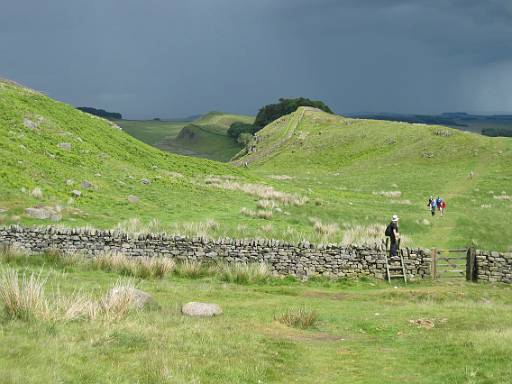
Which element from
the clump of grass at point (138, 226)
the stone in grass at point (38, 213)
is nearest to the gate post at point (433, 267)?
the clump of grass at point (138, 226)

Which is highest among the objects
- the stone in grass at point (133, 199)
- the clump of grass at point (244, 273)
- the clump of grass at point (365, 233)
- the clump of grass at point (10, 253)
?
the stone in grass at point (133, 199)

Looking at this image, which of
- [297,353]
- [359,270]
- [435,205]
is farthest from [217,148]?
[297,353]

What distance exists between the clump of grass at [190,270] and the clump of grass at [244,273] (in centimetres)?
71

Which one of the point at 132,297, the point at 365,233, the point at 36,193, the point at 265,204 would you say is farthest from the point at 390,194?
the point at 132,297

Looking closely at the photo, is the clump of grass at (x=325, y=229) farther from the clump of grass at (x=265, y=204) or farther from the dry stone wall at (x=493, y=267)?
the dry stone wall at (x=493, y=267)

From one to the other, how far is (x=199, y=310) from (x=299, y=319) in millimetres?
2883

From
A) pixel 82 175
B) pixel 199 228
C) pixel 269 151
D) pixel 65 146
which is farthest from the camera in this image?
pixel 269 151

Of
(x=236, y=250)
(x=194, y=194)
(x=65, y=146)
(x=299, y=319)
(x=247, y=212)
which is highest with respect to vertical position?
(x=65, y=146)

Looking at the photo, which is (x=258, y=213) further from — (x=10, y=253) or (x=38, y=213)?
(x=10, y=253)

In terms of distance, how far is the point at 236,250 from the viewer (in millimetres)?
23625

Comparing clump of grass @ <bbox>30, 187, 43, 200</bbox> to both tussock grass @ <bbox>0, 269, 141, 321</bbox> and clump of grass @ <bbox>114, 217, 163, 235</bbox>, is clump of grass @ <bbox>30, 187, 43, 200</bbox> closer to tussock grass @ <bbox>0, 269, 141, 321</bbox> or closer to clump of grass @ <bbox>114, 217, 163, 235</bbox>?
clump of grass @ <bbox>114, 217, 163, 235</bbox>

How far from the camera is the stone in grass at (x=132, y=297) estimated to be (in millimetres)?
12703

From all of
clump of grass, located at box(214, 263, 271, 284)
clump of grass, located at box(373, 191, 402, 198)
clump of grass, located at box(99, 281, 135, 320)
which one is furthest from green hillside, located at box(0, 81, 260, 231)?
clump of grass, located at box(373, 191, 402, 198)

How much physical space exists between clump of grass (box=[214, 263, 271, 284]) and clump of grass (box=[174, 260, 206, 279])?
71 centimetres
